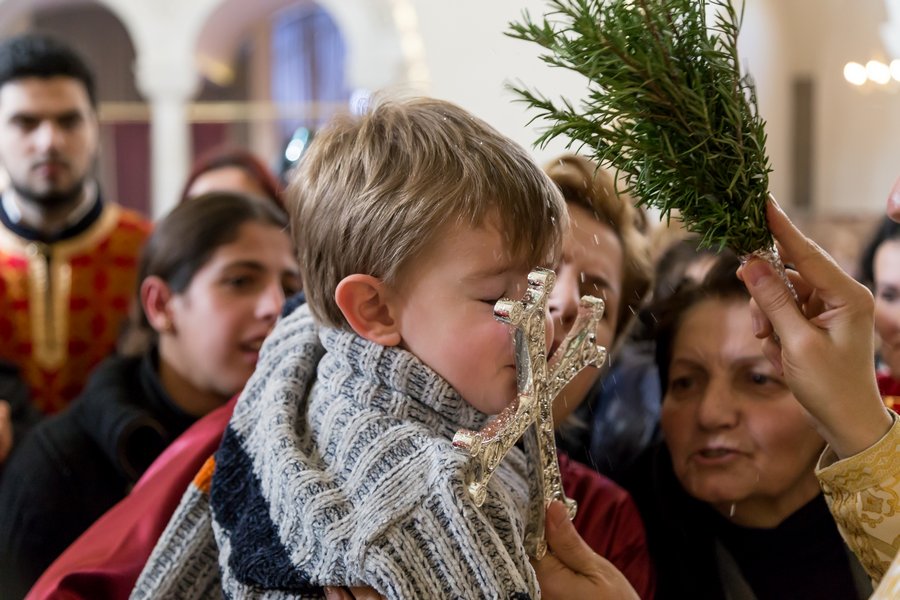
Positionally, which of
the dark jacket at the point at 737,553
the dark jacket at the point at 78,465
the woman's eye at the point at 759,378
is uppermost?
the woman's eye at the point at 759,378

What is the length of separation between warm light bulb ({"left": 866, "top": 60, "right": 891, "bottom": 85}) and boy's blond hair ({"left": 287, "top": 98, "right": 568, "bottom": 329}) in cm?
51

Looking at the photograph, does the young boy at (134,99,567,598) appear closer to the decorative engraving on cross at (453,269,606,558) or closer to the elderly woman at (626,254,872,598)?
the decorative engraving on cross at (453,269,606,558)

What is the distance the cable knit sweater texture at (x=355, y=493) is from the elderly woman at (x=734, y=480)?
0.97 ft

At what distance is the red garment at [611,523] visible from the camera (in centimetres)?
113

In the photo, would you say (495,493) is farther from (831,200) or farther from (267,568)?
(831,200)

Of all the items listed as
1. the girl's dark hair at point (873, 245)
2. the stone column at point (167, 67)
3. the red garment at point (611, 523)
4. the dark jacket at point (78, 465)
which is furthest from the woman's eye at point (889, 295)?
the stone column at point (167, 67)

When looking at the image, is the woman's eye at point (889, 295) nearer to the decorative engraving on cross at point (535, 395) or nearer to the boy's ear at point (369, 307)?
the decorative engraving on cross at point (535, 395)

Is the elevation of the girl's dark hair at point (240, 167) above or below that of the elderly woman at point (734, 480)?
above

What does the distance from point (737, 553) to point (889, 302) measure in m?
0.66

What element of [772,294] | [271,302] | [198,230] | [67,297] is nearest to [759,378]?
[772,294]

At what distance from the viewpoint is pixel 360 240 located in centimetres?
97

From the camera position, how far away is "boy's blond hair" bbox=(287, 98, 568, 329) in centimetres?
94

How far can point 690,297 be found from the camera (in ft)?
4.41

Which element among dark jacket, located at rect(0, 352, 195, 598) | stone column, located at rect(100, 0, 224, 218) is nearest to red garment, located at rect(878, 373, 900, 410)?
dark jacket, located at rect(0, 352, 195, 598)
